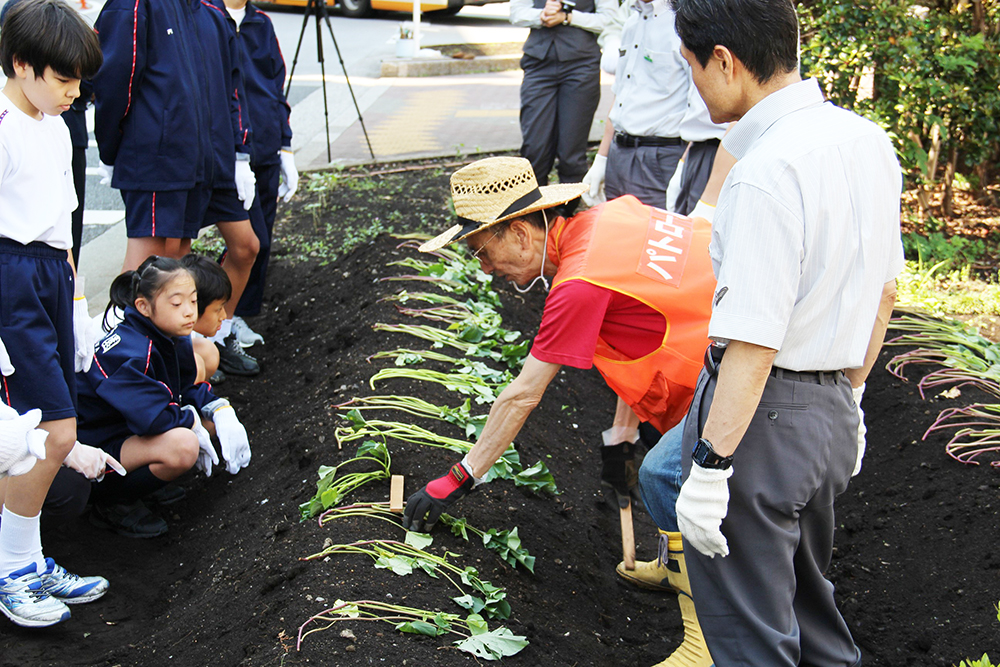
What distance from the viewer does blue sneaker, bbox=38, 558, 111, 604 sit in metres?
2.75

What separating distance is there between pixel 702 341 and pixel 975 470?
1538mm

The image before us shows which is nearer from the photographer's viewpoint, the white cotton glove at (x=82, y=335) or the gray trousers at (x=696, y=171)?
the white cotton glove at (x=82, y=335)

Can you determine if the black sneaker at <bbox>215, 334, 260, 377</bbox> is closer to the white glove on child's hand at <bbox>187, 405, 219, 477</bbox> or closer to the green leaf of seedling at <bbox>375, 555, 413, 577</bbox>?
the white glove on child's hand at <bbox>187, 405, 219, 477</bbox>

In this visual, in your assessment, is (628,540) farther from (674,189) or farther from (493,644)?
(674,189)

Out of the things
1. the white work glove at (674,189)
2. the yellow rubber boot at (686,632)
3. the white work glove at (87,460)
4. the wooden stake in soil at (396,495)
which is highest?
the white work glove at (674,189)

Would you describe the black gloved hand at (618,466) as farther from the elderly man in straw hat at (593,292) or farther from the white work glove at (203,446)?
the white work glove at (203,446)

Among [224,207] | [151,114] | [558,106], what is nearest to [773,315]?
[151,114]

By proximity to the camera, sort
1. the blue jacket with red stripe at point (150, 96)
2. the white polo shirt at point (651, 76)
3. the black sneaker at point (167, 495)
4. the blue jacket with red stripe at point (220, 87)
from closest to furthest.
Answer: the black sneaker at point (167, 495)
the blue jacket with red stripe at point (150, 96)
the blue jacket with red stripe at point (220, 87)
the white polo shirt at point (651, 76)

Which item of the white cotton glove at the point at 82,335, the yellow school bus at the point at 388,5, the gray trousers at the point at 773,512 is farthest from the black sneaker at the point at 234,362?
the yellow school bus at the point at 388,5

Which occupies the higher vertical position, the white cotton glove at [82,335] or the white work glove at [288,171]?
the white work glove at [288,171]

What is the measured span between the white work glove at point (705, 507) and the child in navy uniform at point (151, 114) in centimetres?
280

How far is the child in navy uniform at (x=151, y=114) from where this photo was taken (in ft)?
11.8

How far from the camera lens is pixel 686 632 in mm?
2561

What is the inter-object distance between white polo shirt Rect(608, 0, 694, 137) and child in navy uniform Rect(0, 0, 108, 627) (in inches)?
99.2
